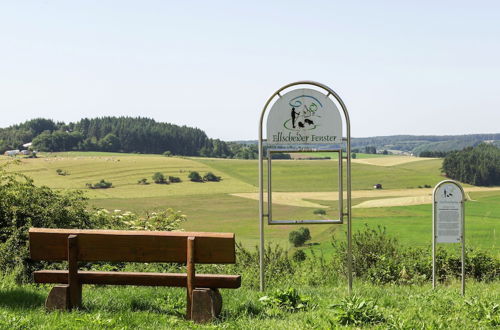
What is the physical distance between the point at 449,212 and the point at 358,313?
10.9 feet

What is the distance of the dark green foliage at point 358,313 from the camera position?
5.77 meters

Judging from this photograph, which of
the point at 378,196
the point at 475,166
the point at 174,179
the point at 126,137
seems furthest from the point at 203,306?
the point at 126,137

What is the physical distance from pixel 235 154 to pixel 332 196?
5656 cm

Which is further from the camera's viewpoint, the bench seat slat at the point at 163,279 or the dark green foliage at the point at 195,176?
the dark green foliage at the point at 195,176

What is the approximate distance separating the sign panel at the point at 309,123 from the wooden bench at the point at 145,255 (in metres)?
2.47

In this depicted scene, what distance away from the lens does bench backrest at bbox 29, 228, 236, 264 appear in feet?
20.1

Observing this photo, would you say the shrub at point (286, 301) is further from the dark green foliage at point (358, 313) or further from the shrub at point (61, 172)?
the shrub at point (61, 172)

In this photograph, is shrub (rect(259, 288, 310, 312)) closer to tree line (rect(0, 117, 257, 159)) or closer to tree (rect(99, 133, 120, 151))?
tree line (rect(0, 117, 257, 159))

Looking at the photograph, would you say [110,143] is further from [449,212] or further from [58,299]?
[58,299]

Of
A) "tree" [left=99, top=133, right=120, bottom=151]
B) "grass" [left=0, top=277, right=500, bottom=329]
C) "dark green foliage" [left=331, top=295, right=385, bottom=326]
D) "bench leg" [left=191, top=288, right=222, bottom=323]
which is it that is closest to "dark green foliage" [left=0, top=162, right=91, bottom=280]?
"grass" [left=0, top=277, right=500, bottom=329]

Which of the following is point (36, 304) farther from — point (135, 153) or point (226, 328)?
point (135, 153)

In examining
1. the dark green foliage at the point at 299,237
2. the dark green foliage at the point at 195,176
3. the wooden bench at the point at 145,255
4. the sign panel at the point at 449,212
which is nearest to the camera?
the wooden bench at the point at 145,255

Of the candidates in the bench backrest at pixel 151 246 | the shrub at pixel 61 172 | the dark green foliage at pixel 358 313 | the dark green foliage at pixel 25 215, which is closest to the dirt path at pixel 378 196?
the shrub at pixel 61 172

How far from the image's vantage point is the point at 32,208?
35.3ft
